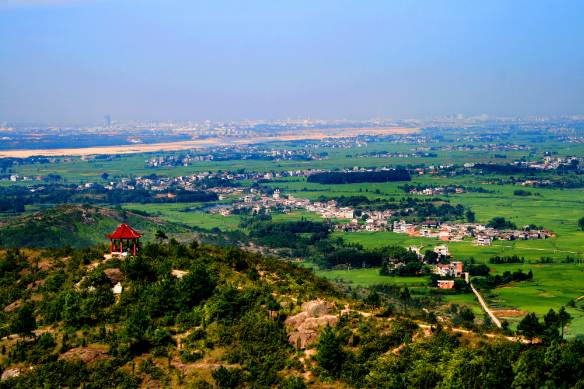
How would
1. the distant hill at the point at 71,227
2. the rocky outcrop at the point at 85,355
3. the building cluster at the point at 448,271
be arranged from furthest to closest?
the distant hill at the point at 71,227
the building cluster at the point at 448,271
the rocky outcrop at the point at 85,355

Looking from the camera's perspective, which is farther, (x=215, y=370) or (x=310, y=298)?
(x=310, y=298)

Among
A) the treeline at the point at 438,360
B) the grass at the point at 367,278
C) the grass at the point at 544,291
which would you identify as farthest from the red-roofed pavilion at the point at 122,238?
the grass at the point at 367,278

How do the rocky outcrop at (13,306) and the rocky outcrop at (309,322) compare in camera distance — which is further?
the rocky outcrop at (13,306)

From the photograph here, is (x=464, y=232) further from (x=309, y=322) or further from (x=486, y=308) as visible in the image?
(x=309, y=322)

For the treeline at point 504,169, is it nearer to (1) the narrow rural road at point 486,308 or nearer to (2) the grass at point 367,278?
(2) the grass at point 367,278

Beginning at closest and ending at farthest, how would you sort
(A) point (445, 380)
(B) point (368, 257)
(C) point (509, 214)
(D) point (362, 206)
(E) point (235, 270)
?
(A) point (445, 380) → (E) point (235, 270) → (B) point (368, 257) → (C) point (509, 214) → (D) point (362, 206)

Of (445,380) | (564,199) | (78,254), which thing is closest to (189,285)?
(78,254)

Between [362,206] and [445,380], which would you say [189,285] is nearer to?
[445,380]
